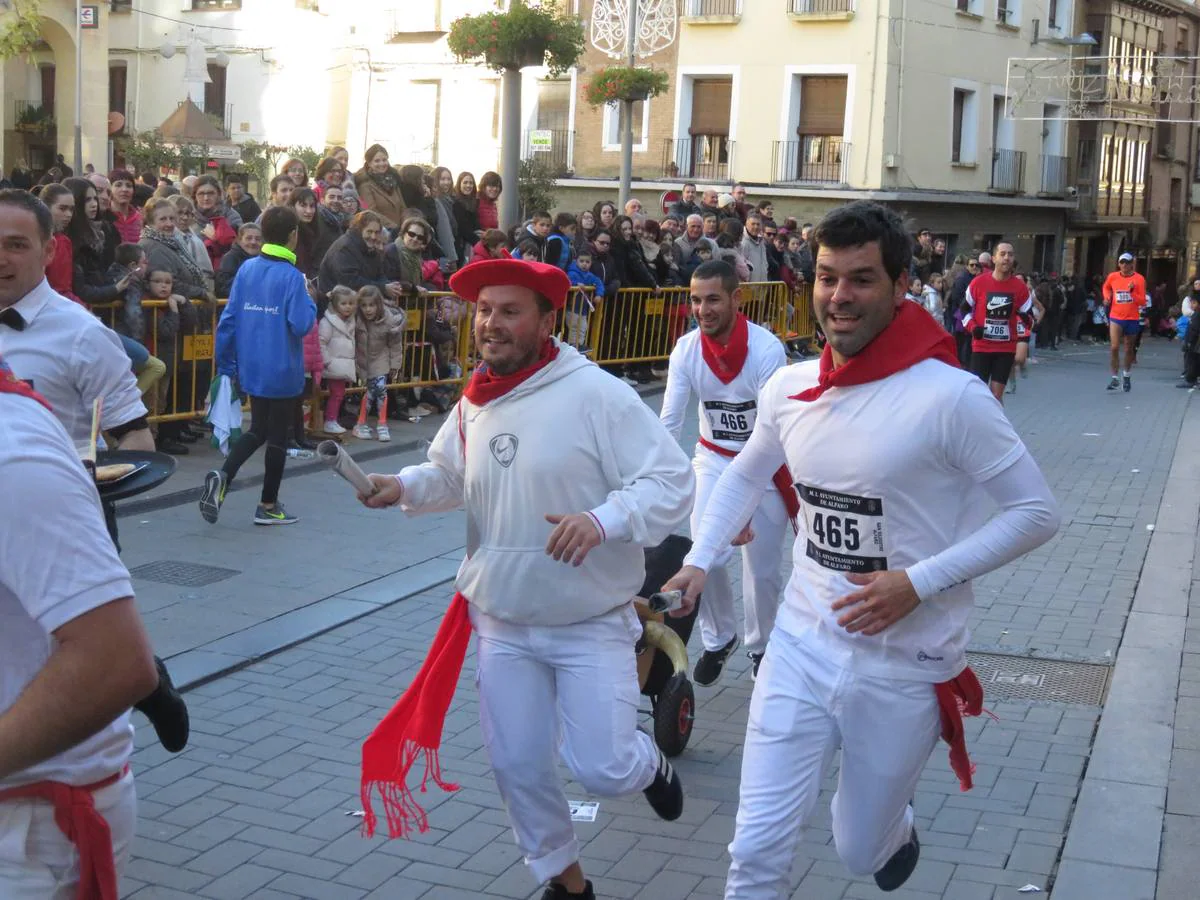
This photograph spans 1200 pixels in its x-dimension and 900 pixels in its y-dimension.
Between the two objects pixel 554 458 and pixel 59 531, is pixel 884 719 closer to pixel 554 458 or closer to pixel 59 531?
pixel 554 458

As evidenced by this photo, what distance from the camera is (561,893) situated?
4.44 meters

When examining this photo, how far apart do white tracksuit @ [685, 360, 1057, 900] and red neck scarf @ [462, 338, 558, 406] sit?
0.80 metres

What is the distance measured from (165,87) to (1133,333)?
87.1 feet

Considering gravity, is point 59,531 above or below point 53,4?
below

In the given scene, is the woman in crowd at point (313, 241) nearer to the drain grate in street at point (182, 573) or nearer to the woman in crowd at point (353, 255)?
the woman in crowd at point (353, 255)

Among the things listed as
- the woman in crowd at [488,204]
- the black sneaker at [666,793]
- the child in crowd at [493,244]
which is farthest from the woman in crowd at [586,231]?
the black sneaker at [666,793]

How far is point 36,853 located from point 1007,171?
38.4m

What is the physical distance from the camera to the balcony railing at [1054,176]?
40.6m

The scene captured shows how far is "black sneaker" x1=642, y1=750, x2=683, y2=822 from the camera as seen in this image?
4816mm

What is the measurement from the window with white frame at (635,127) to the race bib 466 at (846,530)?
32.6 meters

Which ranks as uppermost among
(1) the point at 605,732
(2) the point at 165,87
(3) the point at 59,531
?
(2) the point at 165,87

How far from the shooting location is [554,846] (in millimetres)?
4383

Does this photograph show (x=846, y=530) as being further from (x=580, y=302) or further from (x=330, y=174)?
(x=580, y=302)

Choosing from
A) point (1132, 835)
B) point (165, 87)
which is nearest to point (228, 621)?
point (1132, 835)
